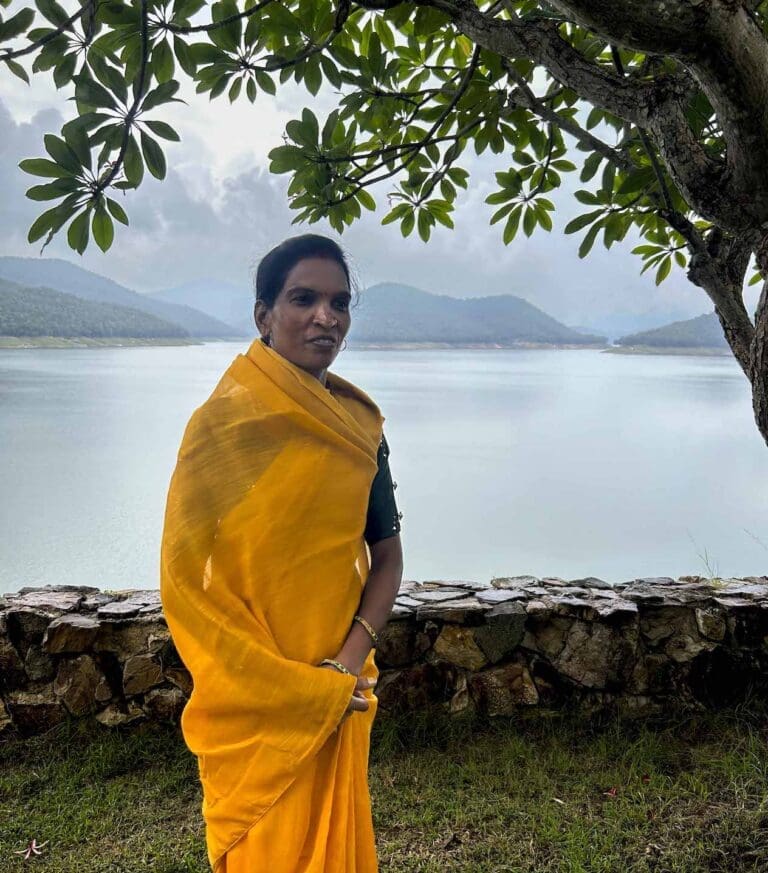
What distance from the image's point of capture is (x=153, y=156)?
1.40 meters

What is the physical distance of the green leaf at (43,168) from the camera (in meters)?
1.29

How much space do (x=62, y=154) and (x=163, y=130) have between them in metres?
0.23

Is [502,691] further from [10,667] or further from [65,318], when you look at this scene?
[65,318]

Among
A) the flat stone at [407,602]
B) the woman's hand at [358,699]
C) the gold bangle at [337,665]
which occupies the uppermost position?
the gold bangle at [337,665]

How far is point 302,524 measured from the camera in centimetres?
119

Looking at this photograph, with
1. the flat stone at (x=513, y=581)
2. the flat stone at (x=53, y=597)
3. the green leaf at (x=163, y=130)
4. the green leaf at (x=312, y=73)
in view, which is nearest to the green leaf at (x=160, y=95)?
the green leaf at (x=163, y=130)

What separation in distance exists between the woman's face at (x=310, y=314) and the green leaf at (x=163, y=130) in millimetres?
497

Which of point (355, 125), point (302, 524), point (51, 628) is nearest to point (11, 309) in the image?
point (51, 628)

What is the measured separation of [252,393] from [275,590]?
0.38 metres

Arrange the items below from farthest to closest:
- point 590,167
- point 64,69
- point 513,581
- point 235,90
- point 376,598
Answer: point 513,581
point 590,167
point 235,90
point 64,69
point 376,598

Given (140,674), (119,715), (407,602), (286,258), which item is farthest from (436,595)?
(286,258)

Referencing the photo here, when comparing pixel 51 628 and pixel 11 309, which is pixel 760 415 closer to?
pixel 51 628

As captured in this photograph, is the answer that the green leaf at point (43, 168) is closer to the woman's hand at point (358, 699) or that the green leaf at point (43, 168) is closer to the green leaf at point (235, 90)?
the green leaf at point (235, 90)

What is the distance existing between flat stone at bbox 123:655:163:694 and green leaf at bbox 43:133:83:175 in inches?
75.5
